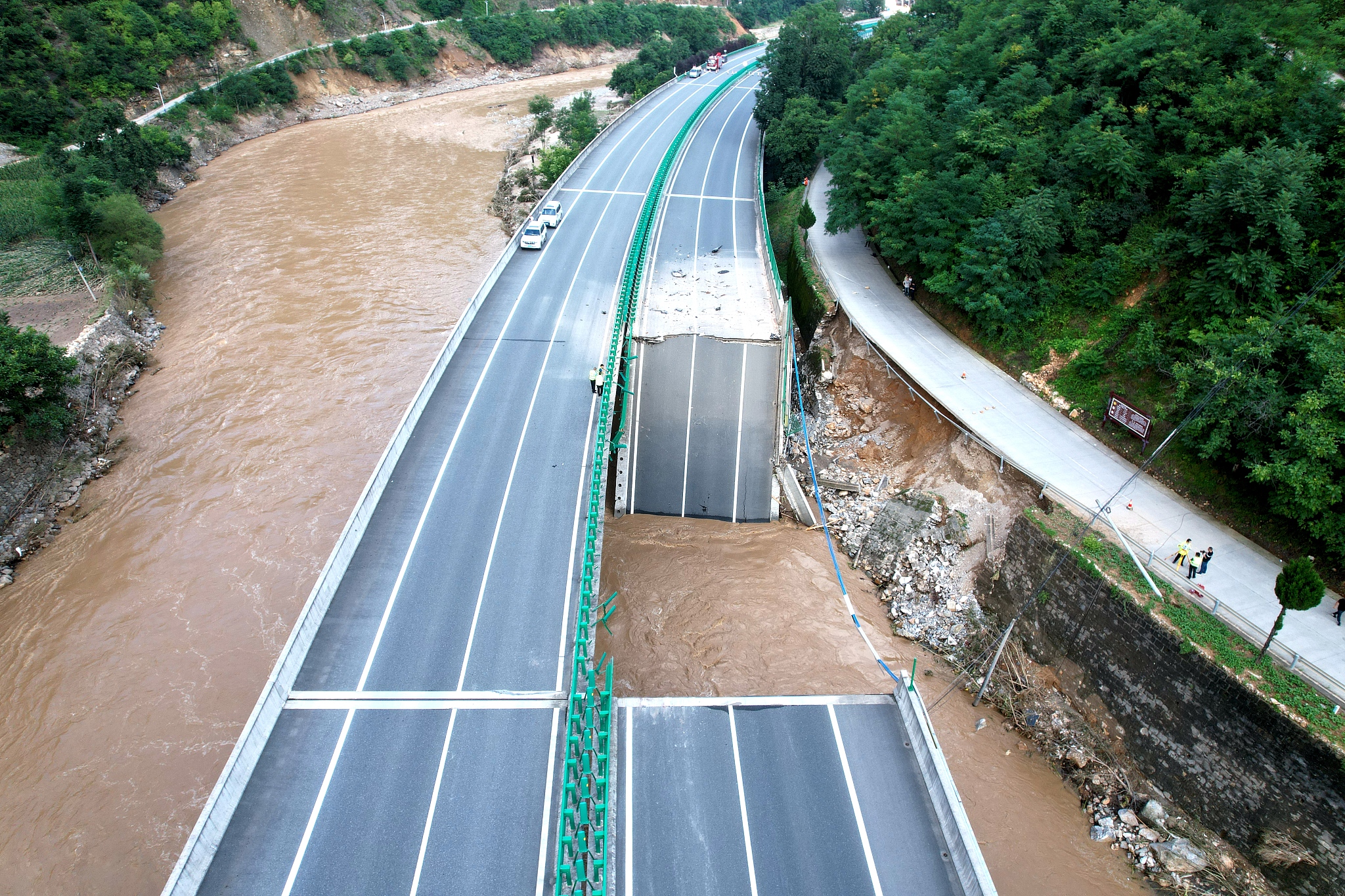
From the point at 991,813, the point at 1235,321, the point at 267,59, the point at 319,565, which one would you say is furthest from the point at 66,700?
the point at 267,59

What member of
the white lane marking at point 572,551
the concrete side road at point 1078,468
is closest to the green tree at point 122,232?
the white lane marking at point 572,551

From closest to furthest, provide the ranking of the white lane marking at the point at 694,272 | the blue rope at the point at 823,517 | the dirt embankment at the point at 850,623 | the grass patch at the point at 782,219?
1. the dirt embankment at the point at 850,623
2. the blue rope at the point at 823,517
3. the white lane marking at the point at 694,272
4. the grass patch at the point at 782,219

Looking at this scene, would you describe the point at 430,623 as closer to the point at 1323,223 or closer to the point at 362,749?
the point at 362,749

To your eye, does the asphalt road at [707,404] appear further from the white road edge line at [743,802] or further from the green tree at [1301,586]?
the green tree at [1301,586]

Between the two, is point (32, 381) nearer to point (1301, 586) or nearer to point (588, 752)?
point (588, 752)

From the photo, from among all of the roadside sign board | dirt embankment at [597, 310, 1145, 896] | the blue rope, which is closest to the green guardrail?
dirt embankment at [597, 310, 1145, 896]

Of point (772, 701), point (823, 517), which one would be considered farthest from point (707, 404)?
point (772, 701)

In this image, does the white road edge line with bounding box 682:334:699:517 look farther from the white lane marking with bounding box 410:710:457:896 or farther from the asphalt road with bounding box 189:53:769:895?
the white lane marking with bounding box 410:710:457:896
